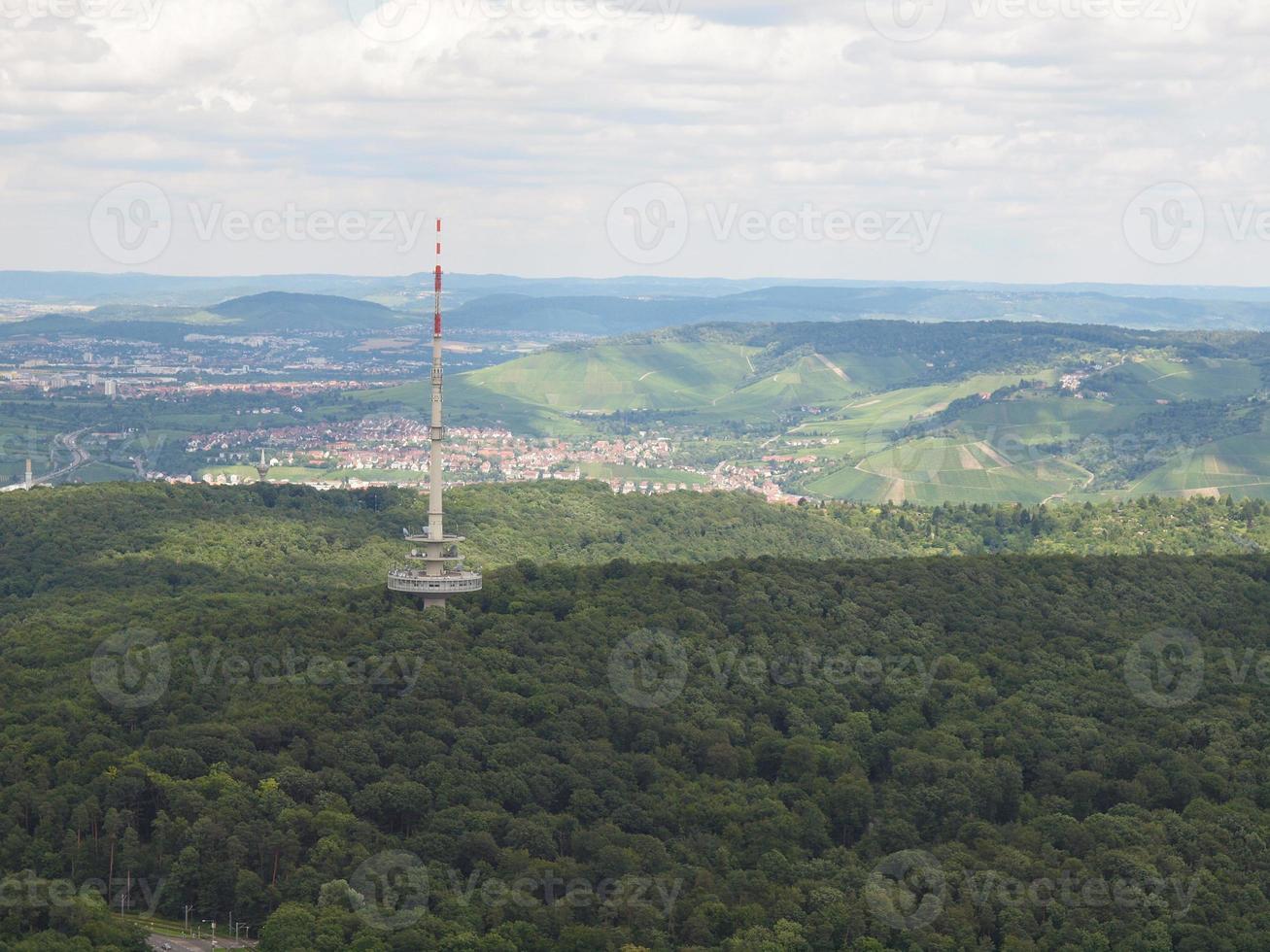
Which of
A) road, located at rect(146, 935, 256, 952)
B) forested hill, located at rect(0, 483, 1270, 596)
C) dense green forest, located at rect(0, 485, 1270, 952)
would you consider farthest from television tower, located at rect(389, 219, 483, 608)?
road, located at rect(146, 935, 256, 952)

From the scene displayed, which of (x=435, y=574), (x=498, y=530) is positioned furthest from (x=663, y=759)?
(x=498, y=530)

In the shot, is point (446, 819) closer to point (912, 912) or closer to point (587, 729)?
point (587, 729)

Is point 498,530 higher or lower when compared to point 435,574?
lower

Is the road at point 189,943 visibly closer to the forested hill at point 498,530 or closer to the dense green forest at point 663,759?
the dense green forest at point 663,759

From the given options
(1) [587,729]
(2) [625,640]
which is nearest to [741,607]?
(2) [625,640]

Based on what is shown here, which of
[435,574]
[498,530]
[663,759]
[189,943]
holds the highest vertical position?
[435,574]

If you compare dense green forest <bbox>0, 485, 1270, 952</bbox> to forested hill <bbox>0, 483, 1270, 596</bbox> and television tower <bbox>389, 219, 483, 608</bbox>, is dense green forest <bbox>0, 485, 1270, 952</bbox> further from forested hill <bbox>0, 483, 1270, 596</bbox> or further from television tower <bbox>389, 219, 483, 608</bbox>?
forested hill <bbox>0, 483, 1270, 596</bbox>

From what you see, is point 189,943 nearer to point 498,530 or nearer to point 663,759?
point 663,759

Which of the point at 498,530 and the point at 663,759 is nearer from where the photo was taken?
the point at 663,759
